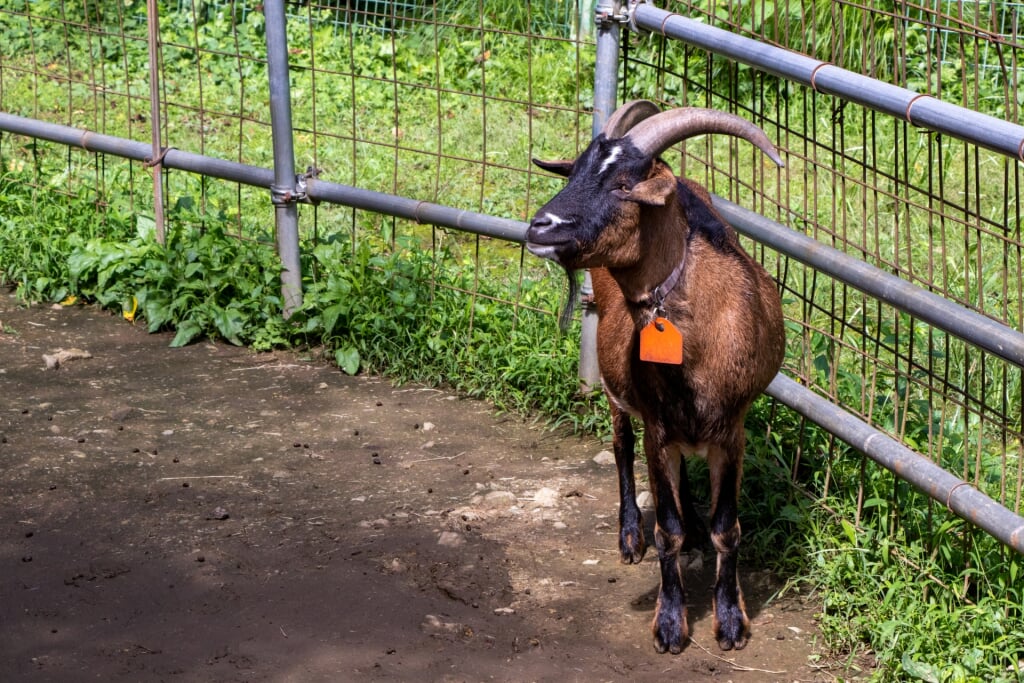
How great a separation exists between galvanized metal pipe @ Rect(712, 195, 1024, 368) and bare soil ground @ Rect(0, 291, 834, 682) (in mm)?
1134

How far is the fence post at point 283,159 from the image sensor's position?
6.28 metres

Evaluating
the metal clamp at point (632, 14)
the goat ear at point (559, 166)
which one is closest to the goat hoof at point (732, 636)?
the goat ear at point (559, 166)

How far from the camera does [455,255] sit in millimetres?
7234

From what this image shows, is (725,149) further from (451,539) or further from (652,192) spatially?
(652,192)

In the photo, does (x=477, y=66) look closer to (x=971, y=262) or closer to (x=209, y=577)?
(x=971, y=262)

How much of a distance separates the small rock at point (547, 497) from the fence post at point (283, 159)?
1970 mm

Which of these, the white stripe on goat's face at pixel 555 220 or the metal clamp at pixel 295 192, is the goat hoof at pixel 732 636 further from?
→ the metal clamp at pixel 295 192

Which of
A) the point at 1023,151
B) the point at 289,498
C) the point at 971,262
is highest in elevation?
the point at 1023,151

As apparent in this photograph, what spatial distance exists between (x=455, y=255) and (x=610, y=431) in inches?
76.1

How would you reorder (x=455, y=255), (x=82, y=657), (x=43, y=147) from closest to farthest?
1. (x=82, y=657)
2. (x=455, y=255)
3. (x=43, y=147)

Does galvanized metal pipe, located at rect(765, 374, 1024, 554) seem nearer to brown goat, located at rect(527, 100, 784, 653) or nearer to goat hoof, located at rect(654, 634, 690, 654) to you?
brown goat, located at rect(527, 100, 784, 653)

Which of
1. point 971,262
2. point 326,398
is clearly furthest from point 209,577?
point 971,262

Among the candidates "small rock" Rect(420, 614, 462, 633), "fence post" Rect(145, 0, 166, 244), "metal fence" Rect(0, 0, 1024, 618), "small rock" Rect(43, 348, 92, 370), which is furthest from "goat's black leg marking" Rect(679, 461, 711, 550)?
"fence post" Rect(145, 0, 166, 244)

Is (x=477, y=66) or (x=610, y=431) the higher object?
(x=477, y=66)
